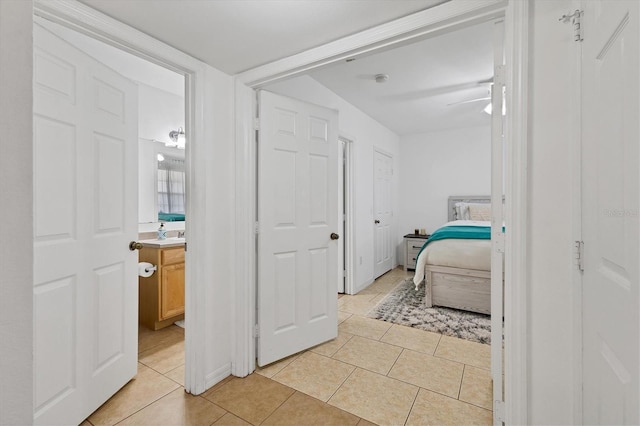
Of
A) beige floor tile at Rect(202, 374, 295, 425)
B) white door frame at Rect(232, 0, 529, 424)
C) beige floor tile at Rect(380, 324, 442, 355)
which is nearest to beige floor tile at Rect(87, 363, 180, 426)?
beige floor tile at Rect(202, 374, 295, 425)

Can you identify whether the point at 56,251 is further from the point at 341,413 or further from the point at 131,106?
the point at 341,413

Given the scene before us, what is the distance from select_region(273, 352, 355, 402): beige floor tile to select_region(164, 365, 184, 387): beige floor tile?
2.14 ft

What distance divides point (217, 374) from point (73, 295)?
1015 mm

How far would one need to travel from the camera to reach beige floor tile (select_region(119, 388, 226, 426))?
167 centimetres

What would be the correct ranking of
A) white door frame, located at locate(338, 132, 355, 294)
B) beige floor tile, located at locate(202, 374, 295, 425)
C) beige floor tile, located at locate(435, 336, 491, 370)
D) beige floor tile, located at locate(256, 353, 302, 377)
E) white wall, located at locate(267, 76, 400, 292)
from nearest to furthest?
beige floor tile, located at locate(202, 374, 295, 425) → beige floor tile, located at locate(256, 353, 302, 377) → beige floor tile, located at locate(435, 336, 491, 370) → white wall, located at locate(267, 76, 400, 292) → white door frame, located at locate(338, 132, 355, 294)

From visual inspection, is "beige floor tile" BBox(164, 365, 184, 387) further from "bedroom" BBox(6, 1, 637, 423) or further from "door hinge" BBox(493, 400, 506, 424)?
"bedroom" BBox(6, 1, 637, 423)

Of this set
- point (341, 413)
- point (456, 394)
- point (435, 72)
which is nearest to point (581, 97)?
point (456, 394)

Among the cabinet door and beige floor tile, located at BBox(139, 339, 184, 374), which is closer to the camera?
beige floor tile, located at BBox(139, 339, 184, 374)

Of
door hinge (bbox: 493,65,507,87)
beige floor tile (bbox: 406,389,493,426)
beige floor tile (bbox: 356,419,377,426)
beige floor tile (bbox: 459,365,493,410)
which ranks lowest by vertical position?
beige floor tile (bbox: 356,419,377,426)

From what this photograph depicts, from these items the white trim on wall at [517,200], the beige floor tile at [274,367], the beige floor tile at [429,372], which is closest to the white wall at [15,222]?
the white trim on wall at [517,200]

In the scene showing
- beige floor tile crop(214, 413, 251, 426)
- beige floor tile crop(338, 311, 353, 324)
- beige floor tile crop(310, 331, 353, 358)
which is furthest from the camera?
beige floor tile crop(338, 311, 353, 324)

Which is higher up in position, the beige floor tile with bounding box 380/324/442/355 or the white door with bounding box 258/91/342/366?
the white door with bounding box 258/91/342/366

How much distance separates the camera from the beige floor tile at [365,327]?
2801 mm

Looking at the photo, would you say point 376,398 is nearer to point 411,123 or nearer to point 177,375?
point 177,375
